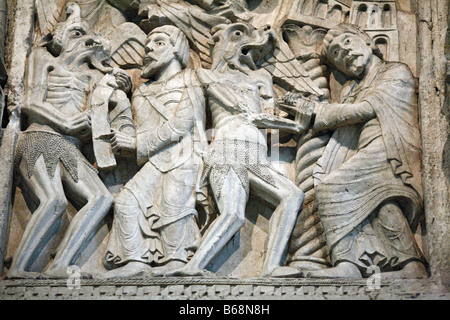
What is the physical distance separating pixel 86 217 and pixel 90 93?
119 cm

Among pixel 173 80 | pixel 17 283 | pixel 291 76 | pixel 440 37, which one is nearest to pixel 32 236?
pixel 17 283

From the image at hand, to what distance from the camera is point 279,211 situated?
27.9ft

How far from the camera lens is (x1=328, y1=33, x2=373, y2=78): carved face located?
29.8ft

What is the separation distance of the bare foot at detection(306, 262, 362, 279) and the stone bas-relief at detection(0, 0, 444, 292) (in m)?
0.01

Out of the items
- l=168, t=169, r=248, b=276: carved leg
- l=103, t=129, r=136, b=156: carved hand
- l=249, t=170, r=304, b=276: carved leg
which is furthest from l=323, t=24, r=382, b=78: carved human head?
l=103, t=129, r=136, b=156: carved hand

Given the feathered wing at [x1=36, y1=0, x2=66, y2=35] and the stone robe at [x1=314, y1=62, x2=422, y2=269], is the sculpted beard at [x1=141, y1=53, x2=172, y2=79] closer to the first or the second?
the feathered wing at [x1=36, y1=0, x2=66, y2=35]

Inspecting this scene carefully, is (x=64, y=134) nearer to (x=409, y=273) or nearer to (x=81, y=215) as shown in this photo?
(x=81, y=215)

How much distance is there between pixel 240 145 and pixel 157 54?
1.18m

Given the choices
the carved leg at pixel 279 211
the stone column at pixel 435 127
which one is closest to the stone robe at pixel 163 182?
the carved leg at pixel 279 211

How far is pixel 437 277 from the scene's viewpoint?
8156 mm

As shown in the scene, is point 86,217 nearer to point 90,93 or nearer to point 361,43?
point 90,93

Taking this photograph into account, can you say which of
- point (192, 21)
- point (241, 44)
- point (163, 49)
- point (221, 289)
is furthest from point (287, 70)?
point (221, 289)

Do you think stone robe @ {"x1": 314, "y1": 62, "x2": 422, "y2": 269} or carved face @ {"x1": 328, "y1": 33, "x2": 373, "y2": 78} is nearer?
stone robe @ {"x1": 314, "y1": 62, "x2": 422, "y2": 269}

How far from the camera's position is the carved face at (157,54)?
9.17 meters
